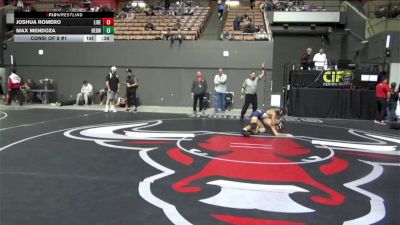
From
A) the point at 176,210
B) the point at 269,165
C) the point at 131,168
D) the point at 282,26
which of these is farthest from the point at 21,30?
the point at 282,26

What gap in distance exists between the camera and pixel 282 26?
21.2m

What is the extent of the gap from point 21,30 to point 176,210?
11.3 meters

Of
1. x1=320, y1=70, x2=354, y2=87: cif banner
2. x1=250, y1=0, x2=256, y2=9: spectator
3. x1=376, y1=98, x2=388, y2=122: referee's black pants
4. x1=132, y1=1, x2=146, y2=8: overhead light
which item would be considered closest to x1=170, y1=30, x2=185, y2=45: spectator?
→ x1=250, y1=0, x2=256, y2=9: spectator

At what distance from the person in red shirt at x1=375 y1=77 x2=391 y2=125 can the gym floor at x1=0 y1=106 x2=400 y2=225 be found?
383 centimetres

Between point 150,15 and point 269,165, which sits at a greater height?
point 150,15

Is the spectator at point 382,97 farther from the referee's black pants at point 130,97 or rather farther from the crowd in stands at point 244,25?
the referee's black pants at point 130,97

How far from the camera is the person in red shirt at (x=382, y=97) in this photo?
13.1 meters

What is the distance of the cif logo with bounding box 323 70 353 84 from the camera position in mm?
14461

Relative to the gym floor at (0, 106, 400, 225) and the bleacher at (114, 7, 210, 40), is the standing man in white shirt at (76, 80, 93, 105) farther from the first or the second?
the gym floor at (0, 106, 400, 225)

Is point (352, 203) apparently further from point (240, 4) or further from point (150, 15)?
point (240, 4)

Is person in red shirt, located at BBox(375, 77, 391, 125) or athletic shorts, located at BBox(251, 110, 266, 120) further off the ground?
person in red shirt, located at BBox(375, 77, 391, 125)

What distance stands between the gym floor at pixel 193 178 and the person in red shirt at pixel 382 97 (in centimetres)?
383
